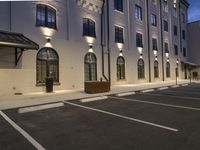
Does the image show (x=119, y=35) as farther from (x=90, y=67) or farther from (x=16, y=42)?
(x=16, y=42)

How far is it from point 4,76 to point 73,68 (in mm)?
5929

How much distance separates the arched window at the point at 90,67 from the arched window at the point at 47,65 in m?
3.36

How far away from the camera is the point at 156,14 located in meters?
29.6

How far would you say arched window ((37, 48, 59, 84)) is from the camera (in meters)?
15.5

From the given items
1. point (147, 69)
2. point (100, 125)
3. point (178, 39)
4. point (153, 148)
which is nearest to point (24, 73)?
point (100, 125)

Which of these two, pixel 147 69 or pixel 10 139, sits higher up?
pixel 147 69

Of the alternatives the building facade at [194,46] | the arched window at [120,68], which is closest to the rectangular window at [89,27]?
the arched window at [120,68]

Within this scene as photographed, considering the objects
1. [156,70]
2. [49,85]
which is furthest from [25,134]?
[156,70]

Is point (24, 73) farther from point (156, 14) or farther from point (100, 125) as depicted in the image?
point (156, 14)

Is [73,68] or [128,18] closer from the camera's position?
[73,68]

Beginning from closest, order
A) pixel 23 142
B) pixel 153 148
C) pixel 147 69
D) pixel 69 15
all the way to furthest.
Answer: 1. pixel 153 148
2. pixel 23 142
3. pixel 69 15
4. pixel 147 69

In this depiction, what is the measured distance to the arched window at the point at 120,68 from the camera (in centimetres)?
2220

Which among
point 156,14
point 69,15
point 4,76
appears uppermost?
point 156,14

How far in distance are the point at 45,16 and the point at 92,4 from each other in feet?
18.7
